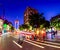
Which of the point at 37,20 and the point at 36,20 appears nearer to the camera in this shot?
the point at 36,20

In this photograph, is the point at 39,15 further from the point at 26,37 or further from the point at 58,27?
the point at 26,37

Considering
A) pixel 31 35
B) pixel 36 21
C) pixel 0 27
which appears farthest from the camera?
pixel 36 21

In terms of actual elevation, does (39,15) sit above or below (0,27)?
above

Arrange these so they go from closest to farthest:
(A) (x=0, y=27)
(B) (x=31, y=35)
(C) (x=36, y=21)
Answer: (B) (x=31, y=35), (A) (x=0, y=27), (C) (x=36, y=21)

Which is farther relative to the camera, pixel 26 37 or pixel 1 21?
pixel 1 21

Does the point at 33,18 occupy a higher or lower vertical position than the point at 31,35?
higher

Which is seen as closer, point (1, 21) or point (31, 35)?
point (31, 35)

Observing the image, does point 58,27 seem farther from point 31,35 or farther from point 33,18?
point 31,35

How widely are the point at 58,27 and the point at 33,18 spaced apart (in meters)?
12.3

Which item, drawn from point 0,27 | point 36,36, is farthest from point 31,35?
point 0,27

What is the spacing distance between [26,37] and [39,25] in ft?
172

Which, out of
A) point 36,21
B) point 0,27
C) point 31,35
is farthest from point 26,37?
point 36,21

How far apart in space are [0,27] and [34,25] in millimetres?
38920

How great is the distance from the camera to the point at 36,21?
94750 mm
